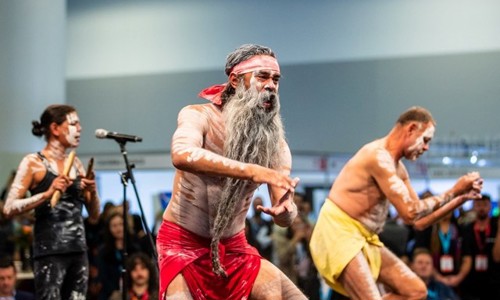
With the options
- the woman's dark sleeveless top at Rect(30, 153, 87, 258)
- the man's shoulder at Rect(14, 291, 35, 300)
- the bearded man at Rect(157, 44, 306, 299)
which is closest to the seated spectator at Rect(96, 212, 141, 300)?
the man's shoulder at Rect(14, 291, 35, 300)

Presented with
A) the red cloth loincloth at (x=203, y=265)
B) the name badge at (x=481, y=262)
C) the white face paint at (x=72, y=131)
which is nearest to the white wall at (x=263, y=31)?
the name badge at (x=481, y=262)

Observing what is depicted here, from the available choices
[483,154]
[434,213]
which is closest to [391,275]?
[434,213]

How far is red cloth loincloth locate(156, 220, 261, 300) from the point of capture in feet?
13.6

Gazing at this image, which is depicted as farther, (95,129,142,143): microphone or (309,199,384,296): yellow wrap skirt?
(95,129,142,143): microphone

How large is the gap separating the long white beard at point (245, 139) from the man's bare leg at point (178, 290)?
0.15 meters

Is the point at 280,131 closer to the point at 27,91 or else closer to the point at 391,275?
the point at 391,275

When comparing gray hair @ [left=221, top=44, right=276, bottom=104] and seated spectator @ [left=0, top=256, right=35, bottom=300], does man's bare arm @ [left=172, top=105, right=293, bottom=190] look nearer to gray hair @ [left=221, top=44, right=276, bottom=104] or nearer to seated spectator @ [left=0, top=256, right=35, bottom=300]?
gray hair @ [left=221, top=44, right=276, bottom=104]

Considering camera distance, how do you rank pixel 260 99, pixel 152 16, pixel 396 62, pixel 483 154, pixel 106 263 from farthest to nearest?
pixel 152 16 → pixel 396 62 → pixel 483 154 → pixel 106 263 → pixel 260 99

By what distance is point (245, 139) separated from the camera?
13.2 feet

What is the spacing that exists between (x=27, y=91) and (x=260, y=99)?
23.2 ft

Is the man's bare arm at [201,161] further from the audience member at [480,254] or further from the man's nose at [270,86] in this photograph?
the audience member at [480,254]

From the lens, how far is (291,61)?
15.2m

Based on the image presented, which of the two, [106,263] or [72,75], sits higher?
[72,75]

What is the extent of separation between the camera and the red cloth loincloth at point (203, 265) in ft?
13.6
